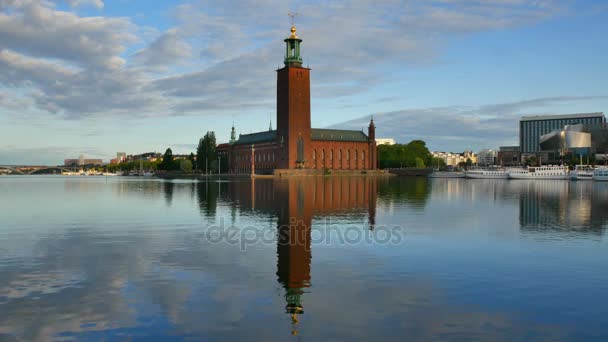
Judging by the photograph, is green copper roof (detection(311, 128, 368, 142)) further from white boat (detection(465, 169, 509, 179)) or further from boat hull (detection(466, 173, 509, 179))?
white boat (detection(465, 169, 509, 179))

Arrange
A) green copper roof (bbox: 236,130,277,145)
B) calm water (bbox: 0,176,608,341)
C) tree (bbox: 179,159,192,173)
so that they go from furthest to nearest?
tree (bbox: 179,159,192,173) → green copper roof (bbox: 236,130,277,145) → calm water (bbox: 0,176,608,341)

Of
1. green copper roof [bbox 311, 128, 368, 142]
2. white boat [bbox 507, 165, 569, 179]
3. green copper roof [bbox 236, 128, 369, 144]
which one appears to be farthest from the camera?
green copper roof [bbox 311, 128, 368, 142]

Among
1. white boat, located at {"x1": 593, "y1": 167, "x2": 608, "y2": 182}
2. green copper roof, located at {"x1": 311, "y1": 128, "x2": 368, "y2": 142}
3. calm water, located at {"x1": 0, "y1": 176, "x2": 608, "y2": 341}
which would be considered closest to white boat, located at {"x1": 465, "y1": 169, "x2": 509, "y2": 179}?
white boat, located at {"x1": 593, "y1": 167, "x2": 608, "y2": 182}

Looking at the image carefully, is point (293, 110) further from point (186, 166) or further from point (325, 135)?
point (186, 166)

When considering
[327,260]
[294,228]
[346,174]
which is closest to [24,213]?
[294,228]

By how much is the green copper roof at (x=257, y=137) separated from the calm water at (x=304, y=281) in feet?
424

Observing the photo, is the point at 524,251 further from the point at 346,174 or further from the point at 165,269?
the point at 346,174

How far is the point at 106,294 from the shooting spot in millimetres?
11750

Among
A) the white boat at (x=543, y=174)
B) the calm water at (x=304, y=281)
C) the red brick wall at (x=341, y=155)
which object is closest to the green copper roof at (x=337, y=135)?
the red brick wall at (x=341, y=155)

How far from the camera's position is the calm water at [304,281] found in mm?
9516

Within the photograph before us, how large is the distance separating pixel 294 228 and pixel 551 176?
119349mm

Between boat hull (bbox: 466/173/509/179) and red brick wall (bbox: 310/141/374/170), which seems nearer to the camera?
boat hull (bbox: 466/173/509/179)

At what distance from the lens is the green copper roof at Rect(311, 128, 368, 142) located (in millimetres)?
157875

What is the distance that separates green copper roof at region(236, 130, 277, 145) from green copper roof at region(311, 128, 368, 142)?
12352mm
